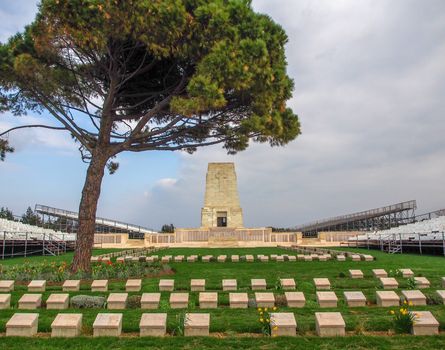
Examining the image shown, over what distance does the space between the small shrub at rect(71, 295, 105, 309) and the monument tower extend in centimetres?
2931

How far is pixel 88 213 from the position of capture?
12102 mm

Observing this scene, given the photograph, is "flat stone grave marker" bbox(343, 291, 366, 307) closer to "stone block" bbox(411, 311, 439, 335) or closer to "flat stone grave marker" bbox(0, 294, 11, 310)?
"stone block" bbox(411, 311, 439, 335)

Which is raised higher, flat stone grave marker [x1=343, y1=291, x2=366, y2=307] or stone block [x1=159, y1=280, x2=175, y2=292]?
stone block [x1=159, y1=280, x2=175, y2=292]

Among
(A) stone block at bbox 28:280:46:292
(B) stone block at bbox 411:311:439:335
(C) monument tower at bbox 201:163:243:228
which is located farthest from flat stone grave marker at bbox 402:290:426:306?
(C) monument tower at bbox 201:163:243:228

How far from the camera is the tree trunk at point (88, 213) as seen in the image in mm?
11773

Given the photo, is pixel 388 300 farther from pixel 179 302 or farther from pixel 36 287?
pixel 36 287

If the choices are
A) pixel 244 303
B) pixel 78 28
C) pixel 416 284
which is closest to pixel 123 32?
pixel 78 28

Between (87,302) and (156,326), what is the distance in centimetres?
208

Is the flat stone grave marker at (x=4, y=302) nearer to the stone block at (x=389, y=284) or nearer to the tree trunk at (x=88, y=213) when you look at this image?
the tree trunk at (x=88, y=213)

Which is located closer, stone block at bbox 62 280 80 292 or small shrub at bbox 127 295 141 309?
small shrub at bbox 127 295 141 309

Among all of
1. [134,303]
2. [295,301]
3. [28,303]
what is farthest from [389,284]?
[28,303]

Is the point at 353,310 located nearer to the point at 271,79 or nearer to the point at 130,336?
the point at 130,336

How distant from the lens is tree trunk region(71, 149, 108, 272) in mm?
11773

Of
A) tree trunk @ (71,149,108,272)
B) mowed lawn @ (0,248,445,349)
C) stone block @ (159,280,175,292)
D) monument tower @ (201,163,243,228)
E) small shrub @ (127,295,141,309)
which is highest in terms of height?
monument tower @ (201,163,243,228)
